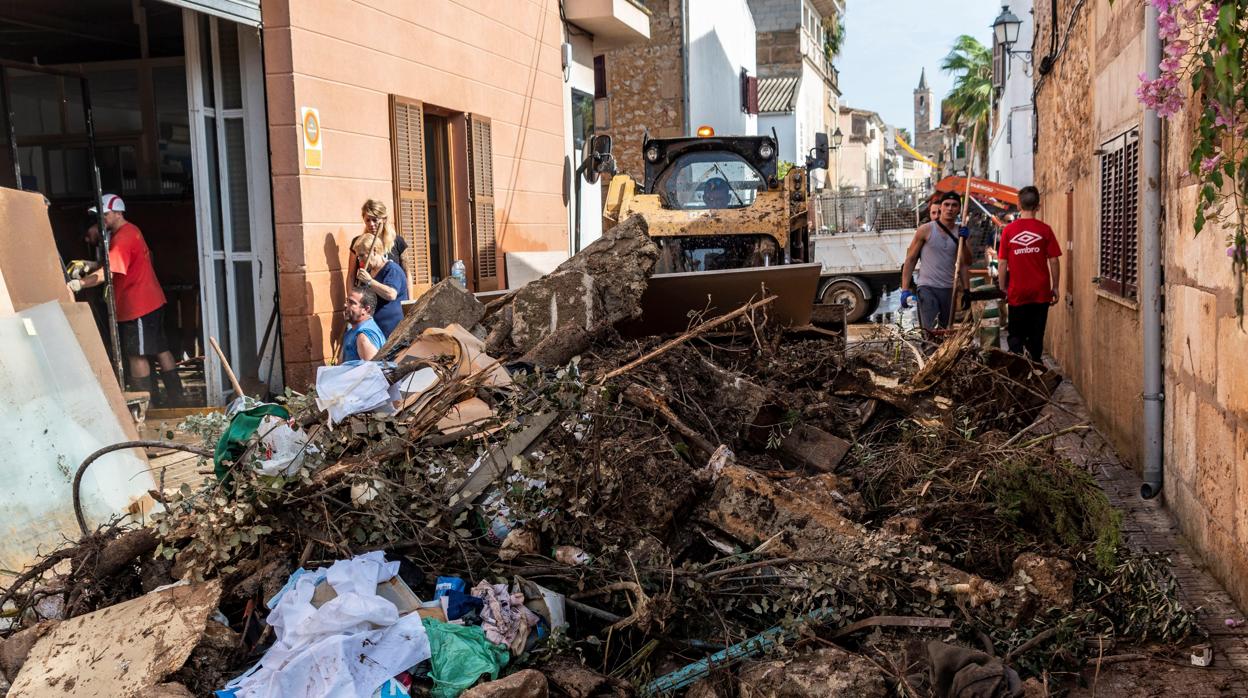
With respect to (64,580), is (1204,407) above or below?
above

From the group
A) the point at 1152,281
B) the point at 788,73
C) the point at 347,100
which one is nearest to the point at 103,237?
the point at 347,100

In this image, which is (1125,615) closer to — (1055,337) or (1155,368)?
(1155,368)

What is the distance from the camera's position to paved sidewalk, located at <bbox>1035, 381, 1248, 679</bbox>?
4129mm

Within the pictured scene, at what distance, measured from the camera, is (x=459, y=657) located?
3.81 m

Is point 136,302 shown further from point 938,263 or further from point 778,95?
point 778,95

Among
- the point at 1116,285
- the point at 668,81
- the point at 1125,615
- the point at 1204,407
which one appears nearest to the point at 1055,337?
the point at 1116,285

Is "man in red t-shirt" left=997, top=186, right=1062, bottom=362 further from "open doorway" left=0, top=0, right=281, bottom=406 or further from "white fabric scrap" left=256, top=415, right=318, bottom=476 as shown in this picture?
"white fabric scrap" left=256, top=415, right=318, bottom=476

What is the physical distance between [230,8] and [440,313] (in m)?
3.37

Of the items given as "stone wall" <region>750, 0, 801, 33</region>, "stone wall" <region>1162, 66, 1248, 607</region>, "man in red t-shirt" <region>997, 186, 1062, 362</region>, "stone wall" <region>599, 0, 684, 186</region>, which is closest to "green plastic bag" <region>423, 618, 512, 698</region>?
"stone wall" <region>1162, 66, 1248, 607</region>

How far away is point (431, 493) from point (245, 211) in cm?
526

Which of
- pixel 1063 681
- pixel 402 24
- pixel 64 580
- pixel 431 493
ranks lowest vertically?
pixel 1063 681

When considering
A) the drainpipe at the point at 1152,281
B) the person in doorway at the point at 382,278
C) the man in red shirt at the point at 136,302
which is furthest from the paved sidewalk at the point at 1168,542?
the man in red shirt at the point at 136,302

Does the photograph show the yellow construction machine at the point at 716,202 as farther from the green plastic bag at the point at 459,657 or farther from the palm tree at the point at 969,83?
the palm tree at the point at 969,83

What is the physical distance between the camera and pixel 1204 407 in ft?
16.3
